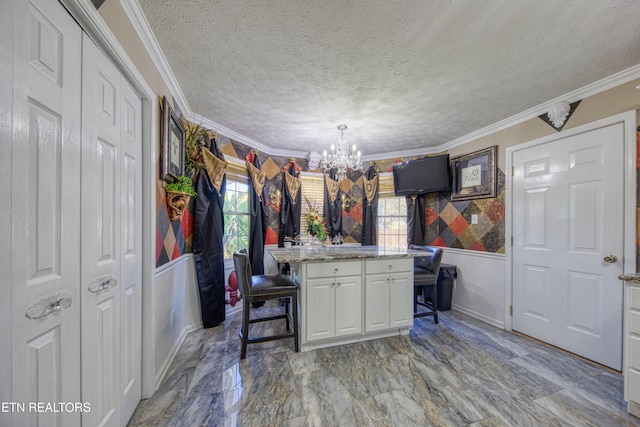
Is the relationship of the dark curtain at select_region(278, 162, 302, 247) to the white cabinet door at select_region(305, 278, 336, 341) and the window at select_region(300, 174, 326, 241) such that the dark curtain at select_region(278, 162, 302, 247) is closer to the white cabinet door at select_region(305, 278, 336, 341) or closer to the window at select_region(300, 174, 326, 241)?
the window at select_region(300, 174, 326, 241)

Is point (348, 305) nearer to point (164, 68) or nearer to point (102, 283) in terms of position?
point (102, 283)

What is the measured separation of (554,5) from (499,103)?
127 centimetres

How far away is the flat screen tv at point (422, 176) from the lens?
359 centimetres

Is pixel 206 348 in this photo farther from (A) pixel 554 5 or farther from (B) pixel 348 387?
(A) pixel 554 5

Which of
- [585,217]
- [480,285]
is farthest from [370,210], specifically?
[585,217]

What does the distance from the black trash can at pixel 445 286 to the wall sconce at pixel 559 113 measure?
207cm

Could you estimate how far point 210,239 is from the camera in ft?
9.01

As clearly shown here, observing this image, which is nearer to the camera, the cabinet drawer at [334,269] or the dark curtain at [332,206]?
the cabinet drawer at [334,269]

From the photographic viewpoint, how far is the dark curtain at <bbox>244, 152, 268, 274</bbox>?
3434 mm

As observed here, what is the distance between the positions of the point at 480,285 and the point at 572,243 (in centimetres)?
114

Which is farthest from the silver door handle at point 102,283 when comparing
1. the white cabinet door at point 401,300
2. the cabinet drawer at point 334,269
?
the white cabinet door at point 401,300

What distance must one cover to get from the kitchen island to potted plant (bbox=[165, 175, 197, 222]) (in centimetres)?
97

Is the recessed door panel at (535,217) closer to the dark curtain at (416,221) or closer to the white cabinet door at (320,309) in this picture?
the dark curtain at (416,221)

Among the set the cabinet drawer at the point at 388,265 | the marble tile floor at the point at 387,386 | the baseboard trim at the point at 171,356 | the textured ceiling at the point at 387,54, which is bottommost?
the marble tile floor at the point at 387,386
